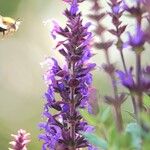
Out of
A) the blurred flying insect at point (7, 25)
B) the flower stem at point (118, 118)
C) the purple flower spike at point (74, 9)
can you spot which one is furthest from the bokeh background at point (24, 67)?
the flower stem at point (118, 118)

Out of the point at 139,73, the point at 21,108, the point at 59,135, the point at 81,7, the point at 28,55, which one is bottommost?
the point at 139,73

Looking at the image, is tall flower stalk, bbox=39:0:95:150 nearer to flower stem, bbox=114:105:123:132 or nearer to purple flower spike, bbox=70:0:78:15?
purple flower spike, bbox=70:0:78:15

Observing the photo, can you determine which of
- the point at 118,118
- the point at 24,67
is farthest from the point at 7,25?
the point at 24,67

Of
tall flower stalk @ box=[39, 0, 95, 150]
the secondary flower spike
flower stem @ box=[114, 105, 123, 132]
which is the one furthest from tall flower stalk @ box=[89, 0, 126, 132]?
the secondary flower spike

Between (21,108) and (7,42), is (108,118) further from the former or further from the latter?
(7,42)

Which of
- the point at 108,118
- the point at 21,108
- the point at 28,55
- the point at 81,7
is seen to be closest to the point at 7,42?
the point at 28,55

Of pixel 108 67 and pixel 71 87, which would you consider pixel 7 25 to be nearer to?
pixel 71 87

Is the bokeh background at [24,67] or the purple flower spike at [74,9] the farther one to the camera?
the bokeh background at [24,67]

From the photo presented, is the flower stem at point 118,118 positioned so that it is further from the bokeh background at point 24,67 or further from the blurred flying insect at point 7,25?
the bokeh background at point 24,67
